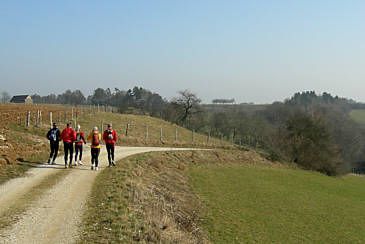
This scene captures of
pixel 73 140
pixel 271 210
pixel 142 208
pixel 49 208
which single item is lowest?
pixel 271 210

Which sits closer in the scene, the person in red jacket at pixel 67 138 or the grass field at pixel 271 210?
the grass field at pixel 271 210

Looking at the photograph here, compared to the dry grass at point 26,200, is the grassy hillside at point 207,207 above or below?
below

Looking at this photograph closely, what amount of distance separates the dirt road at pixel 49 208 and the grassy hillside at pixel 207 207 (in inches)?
16.7

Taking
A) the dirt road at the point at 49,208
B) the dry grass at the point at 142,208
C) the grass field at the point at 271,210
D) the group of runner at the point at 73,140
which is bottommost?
the grass field at the point at 271,210

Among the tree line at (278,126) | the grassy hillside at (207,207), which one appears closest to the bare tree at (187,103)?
the tree line at (278,126)

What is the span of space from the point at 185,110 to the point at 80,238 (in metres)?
71.8

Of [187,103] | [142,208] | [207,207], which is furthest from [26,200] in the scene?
[187,103]

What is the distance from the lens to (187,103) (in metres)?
77.1

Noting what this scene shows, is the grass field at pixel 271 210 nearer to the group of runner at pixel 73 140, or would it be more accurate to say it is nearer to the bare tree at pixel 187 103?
the group of runner at pixel 73 140

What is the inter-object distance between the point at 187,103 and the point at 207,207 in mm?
62359

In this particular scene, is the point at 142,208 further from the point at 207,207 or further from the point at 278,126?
the point at 278,126

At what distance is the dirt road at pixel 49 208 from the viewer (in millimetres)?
6992

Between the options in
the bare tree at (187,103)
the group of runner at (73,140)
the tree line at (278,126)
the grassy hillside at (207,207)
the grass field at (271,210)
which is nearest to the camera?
the grassy hillside at (207,207)

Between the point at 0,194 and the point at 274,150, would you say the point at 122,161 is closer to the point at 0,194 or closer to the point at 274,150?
the point at 0,194
